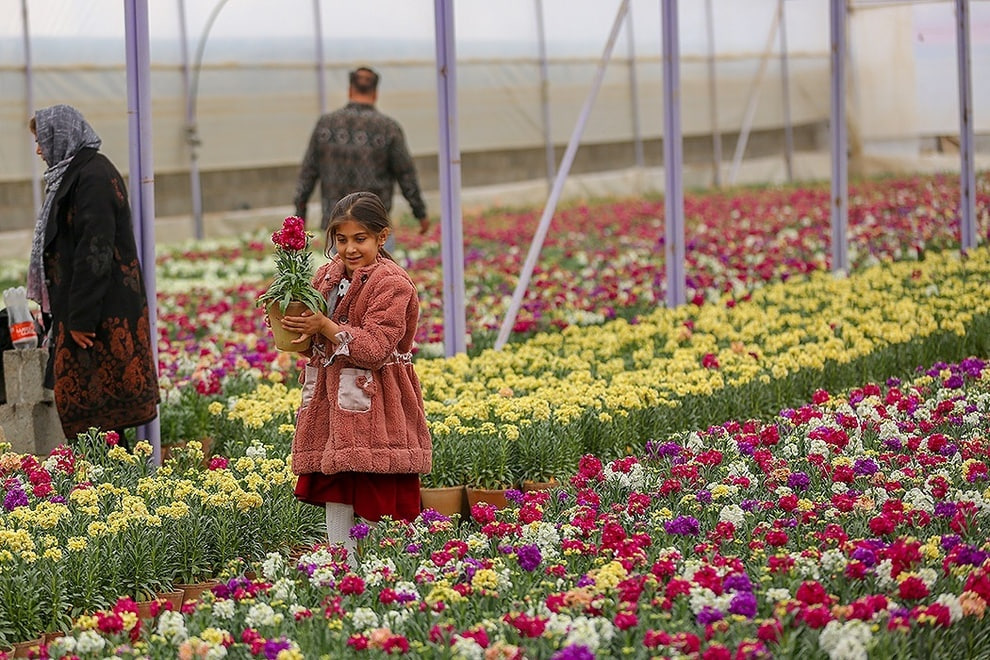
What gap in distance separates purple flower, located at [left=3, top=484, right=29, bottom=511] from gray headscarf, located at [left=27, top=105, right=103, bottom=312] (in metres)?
1.16

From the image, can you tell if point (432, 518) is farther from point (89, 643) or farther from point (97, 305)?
point (97, 305)

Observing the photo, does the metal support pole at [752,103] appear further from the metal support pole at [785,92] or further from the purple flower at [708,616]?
the purple flower at [708,616]

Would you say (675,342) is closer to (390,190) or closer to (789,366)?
A: (789,366)

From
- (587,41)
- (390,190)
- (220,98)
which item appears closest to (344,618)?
(390,190)

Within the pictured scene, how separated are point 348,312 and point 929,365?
3624 mm

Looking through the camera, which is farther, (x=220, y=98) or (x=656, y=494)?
(x=220, y=98)

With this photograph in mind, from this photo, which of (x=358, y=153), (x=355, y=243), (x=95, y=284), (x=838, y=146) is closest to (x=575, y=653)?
(x=355, y=243)

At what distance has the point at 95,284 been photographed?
16.8ft

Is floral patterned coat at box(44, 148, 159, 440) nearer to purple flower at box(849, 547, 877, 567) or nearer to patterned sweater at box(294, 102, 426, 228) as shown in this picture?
patterned sweater at box(294, 102, 426, 228)

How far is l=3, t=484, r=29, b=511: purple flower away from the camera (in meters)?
4.28

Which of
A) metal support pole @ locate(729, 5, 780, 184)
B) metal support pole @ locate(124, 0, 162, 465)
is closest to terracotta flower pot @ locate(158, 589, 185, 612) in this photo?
metal support pole @ locate(124, 0, 162, 465)

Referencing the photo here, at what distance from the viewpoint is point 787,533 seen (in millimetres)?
3730

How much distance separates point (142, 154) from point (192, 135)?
965cm

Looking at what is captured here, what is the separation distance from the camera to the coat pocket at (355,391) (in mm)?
4059
